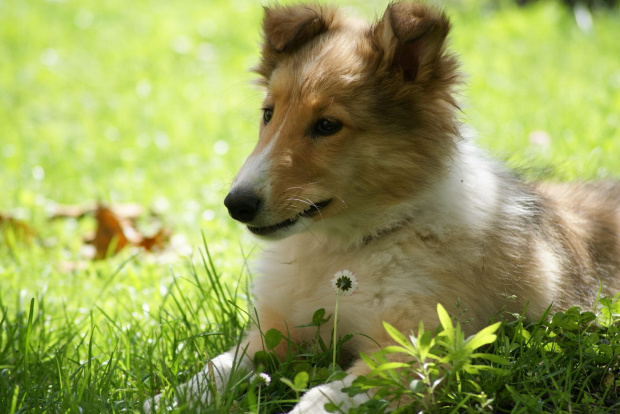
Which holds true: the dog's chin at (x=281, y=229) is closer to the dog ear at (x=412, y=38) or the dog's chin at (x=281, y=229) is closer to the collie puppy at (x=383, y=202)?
the collie puppy at (x=383, y=202)

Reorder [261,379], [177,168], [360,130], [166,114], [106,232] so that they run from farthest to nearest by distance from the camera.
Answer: [166,114], [177,168], [106,232], [360,130], [261,379]

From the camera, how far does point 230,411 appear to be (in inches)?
107

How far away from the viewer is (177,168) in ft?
21.3

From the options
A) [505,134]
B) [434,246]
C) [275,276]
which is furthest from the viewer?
[505,134]

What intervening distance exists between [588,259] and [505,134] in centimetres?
299

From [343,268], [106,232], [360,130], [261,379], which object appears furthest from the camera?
[106,232]

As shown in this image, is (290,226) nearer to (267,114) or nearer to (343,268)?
(343,268)

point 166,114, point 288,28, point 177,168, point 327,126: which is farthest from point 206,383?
point 166,114

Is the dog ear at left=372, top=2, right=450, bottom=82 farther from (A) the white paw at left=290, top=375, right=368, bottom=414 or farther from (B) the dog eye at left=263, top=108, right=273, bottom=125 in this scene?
(A) the white paw at left=290, top=375, right=368, bottom=414

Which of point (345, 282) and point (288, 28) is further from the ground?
point (288, 28)

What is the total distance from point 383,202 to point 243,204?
61 centimetres

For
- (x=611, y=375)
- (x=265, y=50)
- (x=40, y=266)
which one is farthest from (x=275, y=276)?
(x=40, y=266)

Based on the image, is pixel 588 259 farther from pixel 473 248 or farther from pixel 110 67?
pixel 110 67

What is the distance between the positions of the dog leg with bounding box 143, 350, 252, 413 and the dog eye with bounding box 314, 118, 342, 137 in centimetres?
96
